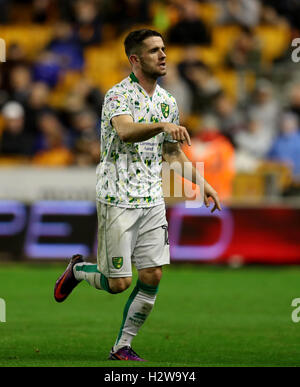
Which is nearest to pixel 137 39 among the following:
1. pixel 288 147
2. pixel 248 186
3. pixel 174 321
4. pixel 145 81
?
pixel 145 81

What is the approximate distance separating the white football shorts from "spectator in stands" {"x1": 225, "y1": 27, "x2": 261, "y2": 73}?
11.3 m

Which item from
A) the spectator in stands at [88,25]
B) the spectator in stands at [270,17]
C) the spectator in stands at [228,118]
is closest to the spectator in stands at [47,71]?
the spectator in stands at [88,25]

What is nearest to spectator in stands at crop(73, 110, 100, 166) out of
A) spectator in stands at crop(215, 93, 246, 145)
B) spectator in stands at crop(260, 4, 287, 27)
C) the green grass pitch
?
spectator in stands at crop(215, 93, 246, 145)

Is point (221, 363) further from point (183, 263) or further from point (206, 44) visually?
point (206, 44)

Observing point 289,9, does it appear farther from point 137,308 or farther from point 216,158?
point 137,308

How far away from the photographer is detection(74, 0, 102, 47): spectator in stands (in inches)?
808

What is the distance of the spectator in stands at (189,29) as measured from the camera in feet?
63.7

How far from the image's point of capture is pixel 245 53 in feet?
62.4

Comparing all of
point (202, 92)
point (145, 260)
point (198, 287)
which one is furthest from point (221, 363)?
point (202, 92)

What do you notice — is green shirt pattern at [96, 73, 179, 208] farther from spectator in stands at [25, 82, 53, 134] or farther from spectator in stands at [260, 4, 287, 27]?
spectator in stands at [260, 4, 287, 27]

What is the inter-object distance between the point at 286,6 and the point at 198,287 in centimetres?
835

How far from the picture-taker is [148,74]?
7.81 m

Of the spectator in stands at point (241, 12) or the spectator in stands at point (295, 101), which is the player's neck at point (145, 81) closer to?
the spectator in stands at point (295, 101)

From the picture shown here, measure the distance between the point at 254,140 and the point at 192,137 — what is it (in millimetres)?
1094
